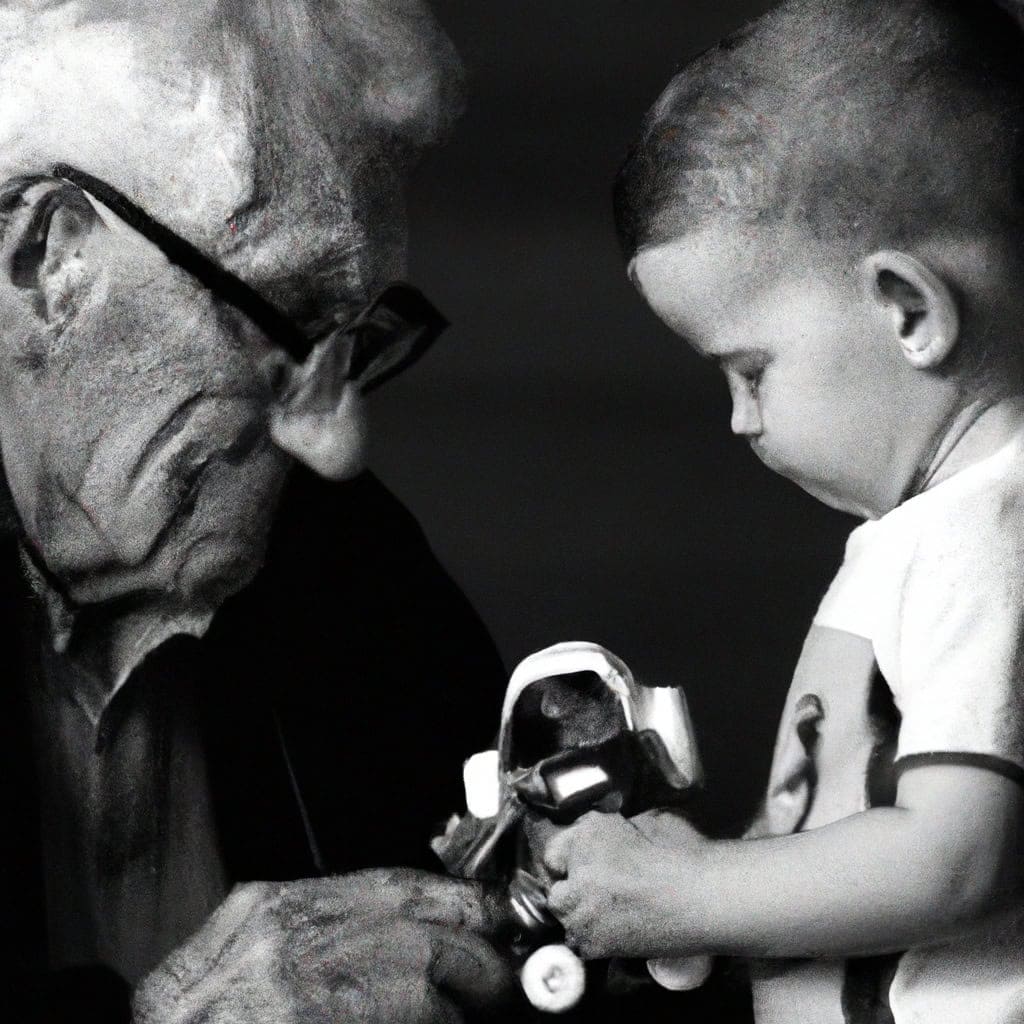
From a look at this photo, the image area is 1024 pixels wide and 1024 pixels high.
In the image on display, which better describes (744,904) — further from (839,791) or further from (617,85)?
(617,85)

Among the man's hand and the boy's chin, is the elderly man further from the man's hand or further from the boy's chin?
the boy's chin

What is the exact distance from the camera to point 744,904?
1134 mm

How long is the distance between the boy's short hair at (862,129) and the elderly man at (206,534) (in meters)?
0.24

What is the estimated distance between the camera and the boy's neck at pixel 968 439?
3.92ft

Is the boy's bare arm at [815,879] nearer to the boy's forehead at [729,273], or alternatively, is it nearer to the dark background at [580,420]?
the dark background at [580,420]

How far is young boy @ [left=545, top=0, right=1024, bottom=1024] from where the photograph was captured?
1124 mm

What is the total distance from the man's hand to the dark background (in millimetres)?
216

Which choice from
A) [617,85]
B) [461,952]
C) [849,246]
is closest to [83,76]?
[617,85]

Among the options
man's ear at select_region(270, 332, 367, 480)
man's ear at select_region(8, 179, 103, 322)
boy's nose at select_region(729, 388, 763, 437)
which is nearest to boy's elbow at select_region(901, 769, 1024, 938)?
boy's nose at select_region(729, 388, 763, 437)

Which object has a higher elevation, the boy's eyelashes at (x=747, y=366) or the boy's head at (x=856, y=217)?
the boy's head at (x=856, y=217)

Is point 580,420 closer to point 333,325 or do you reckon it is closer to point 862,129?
point 333,325

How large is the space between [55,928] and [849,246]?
2.47ft

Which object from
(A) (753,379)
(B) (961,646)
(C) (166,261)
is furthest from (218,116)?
(B) (961,646)

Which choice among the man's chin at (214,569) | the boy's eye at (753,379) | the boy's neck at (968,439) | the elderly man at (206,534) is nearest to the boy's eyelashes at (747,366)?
the boy's eye at (753,379)
